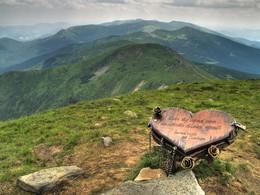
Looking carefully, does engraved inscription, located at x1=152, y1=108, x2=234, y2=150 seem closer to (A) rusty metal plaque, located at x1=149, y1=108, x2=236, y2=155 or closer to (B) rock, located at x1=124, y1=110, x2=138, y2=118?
(A) rusty metal plaque, located at x1=149, y1=108, x2=236, y2=155

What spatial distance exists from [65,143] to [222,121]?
11.5m

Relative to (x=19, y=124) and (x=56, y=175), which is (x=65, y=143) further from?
(x=19, y=124)

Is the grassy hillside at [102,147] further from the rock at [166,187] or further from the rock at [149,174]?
the rock at [166,187]

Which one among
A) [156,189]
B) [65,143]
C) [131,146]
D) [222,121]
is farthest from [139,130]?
[156,189]

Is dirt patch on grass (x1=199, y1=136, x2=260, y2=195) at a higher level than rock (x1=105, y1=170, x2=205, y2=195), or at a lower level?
lower

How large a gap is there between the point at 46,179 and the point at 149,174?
5.16 meters

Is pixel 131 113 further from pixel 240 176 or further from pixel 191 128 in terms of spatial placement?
pixel 191 128

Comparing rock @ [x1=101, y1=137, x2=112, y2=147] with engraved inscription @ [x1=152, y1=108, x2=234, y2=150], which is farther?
rock @ [x1=101, y1=137, x2=112, y2=147]

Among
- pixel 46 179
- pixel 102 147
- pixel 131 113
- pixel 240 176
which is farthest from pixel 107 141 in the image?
pixel 131 113

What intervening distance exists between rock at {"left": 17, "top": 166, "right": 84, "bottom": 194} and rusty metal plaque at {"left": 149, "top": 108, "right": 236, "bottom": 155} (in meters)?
4.81

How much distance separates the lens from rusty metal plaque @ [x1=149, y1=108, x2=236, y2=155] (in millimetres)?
12531

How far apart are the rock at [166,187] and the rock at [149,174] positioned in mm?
695

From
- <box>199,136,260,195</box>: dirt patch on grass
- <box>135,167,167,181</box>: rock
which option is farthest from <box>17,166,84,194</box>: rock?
<box>199,136,260,195</box>: dirt patch on grass

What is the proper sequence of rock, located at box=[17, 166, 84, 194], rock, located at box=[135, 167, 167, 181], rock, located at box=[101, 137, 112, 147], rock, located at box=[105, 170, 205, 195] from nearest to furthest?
rock, located at box=[105, 170, 205, 195], rock, located at box=[135, 167, 167, 181], rock, located at box=[17, 166, 84, 194], rock, located at box=[101, 137, 112, 147]
